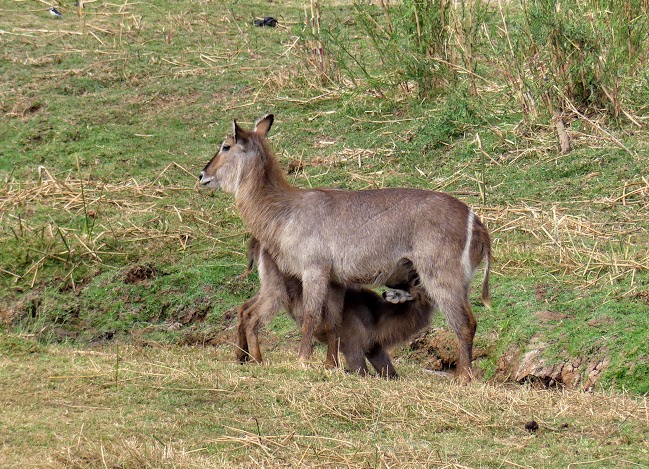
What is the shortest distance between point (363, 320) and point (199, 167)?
3.67m

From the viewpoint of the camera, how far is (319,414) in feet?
17.2

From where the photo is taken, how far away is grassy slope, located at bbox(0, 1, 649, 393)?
25.3 feet

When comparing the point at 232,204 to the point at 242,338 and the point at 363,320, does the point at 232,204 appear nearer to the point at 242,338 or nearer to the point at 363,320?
the point at 242,338

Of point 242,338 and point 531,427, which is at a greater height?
point 531,427

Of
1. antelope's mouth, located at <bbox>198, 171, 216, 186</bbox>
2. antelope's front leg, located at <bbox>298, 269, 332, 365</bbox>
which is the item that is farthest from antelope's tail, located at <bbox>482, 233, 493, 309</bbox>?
antelope's mouth, located at <bbox>198, 171, 216, 186</bbox>

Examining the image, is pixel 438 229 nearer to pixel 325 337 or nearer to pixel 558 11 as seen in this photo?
pixel 325 337

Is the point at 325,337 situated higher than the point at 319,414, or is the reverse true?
the point at 319,414

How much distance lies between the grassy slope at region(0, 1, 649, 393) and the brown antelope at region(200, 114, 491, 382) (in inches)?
29.1

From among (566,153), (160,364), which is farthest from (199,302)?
(566,153)

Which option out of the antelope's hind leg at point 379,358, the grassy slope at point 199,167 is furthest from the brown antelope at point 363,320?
the grassy slope at point 199,167

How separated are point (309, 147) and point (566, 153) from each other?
2.41 metres

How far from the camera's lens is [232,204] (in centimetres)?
954

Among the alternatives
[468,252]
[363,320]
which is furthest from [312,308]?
[468,252]

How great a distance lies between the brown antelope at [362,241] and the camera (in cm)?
660
